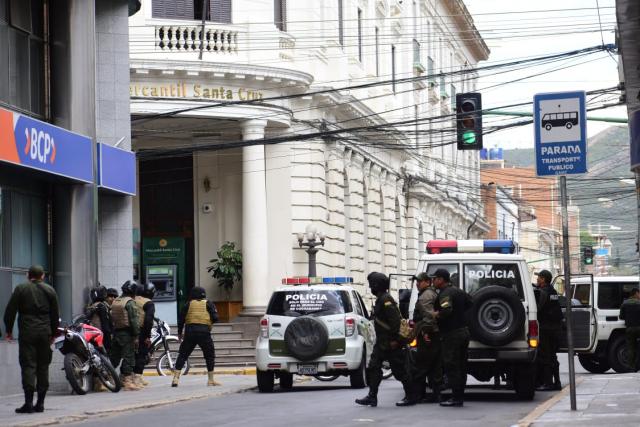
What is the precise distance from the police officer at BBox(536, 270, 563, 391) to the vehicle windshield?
3.45 meters

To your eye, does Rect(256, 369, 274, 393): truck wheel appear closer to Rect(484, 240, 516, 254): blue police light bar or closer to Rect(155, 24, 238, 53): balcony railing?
Rect(484, 240, 516, 254): blue police light bar

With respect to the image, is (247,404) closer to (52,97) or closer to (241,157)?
(52,97)

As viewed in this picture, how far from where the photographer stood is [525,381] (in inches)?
798

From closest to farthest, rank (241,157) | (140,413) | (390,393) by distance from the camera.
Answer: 1. (140,413)
2. (390,393)
3. (241,157)

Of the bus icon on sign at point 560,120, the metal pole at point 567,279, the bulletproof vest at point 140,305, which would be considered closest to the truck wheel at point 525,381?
the metal pole at point 567,279

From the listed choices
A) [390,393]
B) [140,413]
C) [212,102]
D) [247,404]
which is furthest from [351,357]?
[212,102]

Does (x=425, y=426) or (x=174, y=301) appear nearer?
(x=425, y=426)

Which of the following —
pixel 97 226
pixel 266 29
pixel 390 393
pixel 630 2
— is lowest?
pixel 390 393

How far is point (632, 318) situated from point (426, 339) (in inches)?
363

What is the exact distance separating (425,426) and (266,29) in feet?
83.3

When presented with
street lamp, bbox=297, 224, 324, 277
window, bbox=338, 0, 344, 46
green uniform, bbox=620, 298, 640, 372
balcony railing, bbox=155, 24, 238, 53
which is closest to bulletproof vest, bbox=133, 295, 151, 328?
green uniform, bbox=620, 298, 640, 372

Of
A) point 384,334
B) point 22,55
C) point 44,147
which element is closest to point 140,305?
point 44,147

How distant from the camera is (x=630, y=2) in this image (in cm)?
1586

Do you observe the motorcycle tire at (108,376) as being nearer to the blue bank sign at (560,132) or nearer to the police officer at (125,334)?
the police officer at (125,334)
